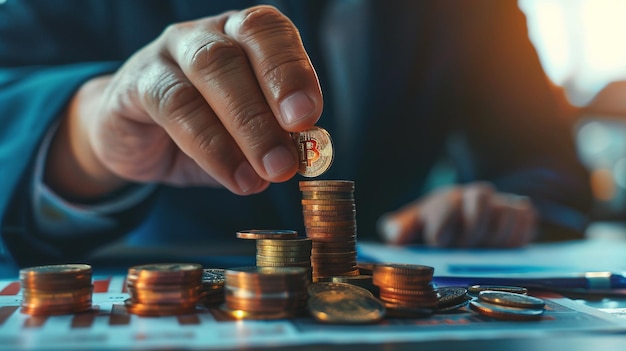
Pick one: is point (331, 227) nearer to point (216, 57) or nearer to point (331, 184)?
point (331, 184)

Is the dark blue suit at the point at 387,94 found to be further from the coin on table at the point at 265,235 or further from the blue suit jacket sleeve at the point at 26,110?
the coin on table at the point at 265,235

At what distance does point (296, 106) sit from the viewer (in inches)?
27.3

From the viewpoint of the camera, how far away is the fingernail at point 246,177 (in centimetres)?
78

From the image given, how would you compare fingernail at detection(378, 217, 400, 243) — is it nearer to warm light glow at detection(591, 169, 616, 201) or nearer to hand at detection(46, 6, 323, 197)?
hand at detection(46, 6, 323, 197)

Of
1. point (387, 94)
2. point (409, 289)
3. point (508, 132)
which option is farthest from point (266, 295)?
point (508, 132)

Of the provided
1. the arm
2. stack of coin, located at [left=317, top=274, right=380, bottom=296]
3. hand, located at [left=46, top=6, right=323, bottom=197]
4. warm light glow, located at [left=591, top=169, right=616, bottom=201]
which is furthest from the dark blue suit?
warm light glow, located at [left=591, top=169, right=616, bottom=201]

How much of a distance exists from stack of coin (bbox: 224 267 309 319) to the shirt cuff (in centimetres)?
91

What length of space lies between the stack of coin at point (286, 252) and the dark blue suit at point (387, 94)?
33.6 inches

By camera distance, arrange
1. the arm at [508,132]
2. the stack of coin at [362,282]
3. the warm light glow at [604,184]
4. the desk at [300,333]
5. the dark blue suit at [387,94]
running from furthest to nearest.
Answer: the warm light glow at [604,184] < the arm at [508,132] < the dark blue suit at [387,94] < the stack of coin at [362,282] < the desk at [300,333]

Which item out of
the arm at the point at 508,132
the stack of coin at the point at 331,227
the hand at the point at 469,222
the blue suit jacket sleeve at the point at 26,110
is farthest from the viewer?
the arm at the point at 508,132

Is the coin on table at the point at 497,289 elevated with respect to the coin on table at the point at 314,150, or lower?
lower

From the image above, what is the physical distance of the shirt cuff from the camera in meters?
1.29

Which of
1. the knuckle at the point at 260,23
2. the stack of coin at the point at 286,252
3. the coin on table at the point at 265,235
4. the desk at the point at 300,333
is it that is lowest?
the desk at the point at 300,333

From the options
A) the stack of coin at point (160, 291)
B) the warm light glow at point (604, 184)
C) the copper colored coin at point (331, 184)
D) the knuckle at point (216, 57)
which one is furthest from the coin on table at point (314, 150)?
the warm light glow at point (604, 184)
